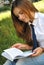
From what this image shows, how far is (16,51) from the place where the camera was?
13.8 ft

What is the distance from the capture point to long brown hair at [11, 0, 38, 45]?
423 cm

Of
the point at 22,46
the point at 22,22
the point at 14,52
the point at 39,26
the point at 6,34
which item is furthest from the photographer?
the point at 6,34

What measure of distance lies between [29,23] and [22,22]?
0.48ft

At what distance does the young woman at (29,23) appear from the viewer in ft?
13.5

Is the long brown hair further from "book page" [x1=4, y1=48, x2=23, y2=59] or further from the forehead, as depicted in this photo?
"book page" [x1=4, y1=48, x2=23, y2=59]

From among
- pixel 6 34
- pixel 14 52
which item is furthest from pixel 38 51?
pixel 6 34

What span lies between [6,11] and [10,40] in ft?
6.91

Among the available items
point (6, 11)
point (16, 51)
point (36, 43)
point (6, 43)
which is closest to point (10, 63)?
point (16, 51)

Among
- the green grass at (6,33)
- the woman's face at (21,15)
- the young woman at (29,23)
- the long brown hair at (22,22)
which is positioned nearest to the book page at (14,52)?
the young woman at (29,23)

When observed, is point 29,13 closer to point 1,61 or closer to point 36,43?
point 36,43

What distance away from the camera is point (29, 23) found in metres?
4.28

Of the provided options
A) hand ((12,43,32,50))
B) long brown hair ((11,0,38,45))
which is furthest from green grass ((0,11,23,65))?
long brown hair ((11,0,38,45))

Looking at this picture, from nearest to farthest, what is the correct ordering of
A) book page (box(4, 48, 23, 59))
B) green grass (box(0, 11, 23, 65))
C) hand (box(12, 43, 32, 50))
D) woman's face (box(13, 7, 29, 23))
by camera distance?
1. book page (box(4, 48, 23, 59))
2. woman's face (box(13, 7, 29, 23))
3. hand (box(12, 43, 32, 50))
4. green grass (box(0, 11, 23, 65))

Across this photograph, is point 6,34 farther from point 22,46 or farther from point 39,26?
point 39,26
